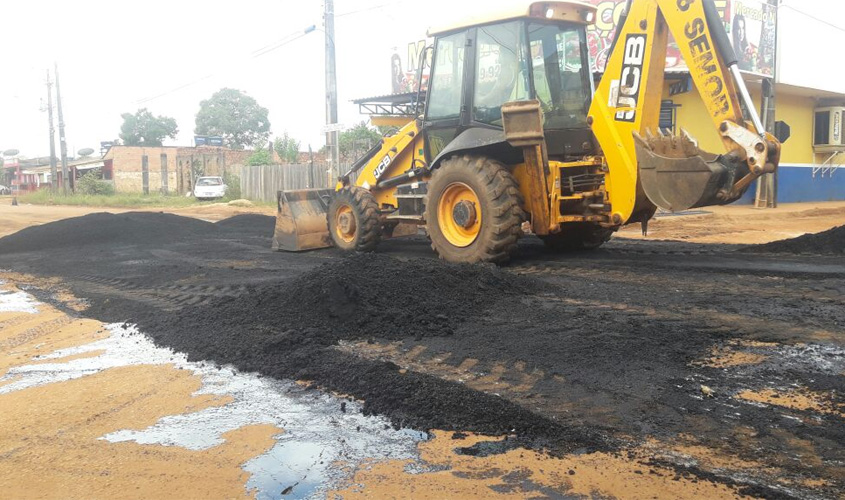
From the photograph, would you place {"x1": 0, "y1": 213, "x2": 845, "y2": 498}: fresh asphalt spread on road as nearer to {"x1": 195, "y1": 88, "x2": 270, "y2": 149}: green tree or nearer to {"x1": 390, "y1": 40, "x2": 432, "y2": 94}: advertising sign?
{"x1": 390, "y1": 40, "x2": 432, "y2": 94}: advertising sign

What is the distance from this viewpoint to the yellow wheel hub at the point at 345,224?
1044 cm

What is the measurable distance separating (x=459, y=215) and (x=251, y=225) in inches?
343

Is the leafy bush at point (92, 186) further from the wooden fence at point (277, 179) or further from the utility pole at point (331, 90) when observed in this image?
the utility pole at point (331, 90)

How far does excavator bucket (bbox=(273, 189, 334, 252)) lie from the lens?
11.2m

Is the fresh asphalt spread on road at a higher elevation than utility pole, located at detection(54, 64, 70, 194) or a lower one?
lower

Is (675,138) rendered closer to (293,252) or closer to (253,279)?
(253,279)

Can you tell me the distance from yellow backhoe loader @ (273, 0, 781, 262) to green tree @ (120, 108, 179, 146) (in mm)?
69200

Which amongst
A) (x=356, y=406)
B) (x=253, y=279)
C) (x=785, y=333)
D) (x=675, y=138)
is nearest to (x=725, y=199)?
(x=675, y=138)

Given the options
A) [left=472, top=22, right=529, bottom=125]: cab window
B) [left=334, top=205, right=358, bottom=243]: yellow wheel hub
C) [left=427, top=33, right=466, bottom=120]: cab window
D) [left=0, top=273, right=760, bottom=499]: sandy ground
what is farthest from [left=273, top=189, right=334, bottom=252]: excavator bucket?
[left=0, top=273, right=760, bottom=499]: sandy ground

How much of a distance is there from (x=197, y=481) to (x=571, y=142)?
604cm

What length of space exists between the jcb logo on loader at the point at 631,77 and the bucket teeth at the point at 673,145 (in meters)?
0.41

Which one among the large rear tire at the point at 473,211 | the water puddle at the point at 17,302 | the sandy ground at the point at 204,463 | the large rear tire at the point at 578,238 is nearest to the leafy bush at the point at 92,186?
the water puddle at the point at 17,302

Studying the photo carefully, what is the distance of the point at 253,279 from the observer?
827 centimetres

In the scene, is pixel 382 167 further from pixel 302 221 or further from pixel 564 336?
pixel 564 336
